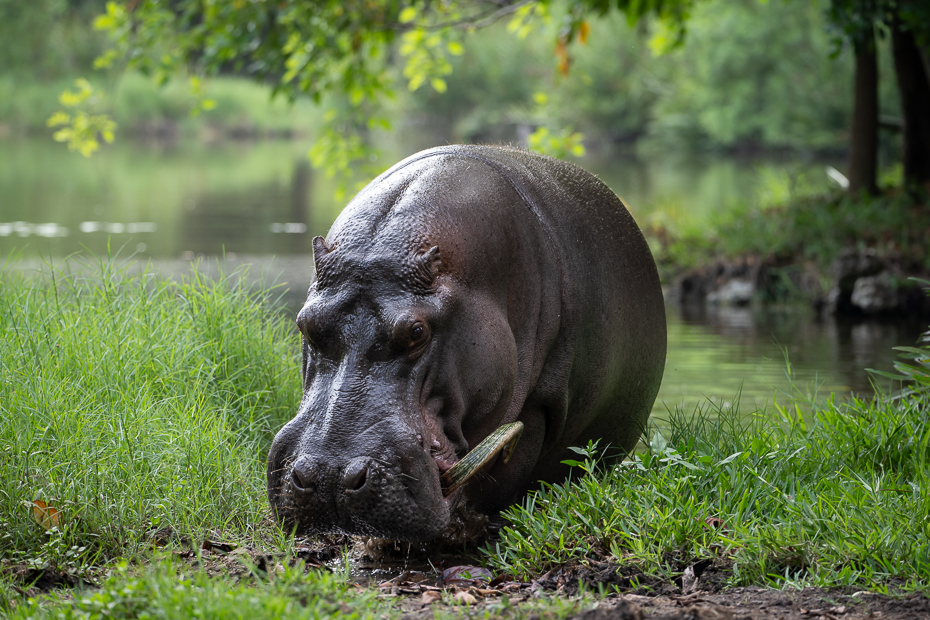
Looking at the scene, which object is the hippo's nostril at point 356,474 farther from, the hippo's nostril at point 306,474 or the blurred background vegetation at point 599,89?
the blurred background vegetation at point 599,89

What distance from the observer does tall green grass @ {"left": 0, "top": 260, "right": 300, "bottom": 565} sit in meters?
3.70

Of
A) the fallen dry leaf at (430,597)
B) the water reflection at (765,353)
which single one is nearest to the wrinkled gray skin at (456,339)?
the fallen dry leaf at (430,597)

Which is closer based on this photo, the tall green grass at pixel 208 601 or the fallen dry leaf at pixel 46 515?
the tall green grass at pixel 208 601

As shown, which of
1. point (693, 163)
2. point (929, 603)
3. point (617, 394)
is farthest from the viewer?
point (693, 163)

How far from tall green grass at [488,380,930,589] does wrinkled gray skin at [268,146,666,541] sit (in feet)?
1.13

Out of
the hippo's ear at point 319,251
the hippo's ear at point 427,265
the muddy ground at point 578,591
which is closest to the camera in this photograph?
the muddy ground at point 578,591

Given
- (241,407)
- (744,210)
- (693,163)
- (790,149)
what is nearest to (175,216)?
(744,210)

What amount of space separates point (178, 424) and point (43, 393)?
0.56 metres

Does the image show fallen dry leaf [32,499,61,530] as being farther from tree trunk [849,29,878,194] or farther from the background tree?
tree trunk [849,29,878,194]

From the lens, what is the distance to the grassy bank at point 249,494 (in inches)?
122

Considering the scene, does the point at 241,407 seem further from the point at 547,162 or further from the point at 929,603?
the point at 929,603

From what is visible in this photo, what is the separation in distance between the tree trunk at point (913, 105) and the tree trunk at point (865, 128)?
0.36 metres

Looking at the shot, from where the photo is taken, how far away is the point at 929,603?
9.50ft

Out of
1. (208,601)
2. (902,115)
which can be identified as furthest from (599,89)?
(208,601)
